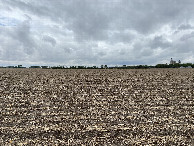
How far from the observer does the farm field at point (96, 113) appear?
852cm

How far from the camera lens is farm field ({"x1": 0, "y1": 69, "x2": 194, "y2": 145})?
8.52 meters

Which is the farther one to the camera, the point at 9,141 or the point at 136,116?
the point at 136,116

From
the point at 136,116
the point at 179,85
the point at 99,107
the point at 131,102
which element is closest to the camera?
the point at 136,116

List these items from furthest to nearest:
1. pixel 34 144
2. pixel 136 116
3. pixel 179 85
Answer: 1. pixel 179 85
2. pixel 136 116
3. pixel 34 144

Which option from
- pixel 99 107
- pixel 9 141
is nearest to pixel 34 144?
pixel 9 141

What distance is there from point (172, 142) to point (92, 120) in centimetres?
453

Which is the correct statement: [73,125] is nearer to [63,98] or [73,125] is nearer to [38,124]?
[38,124]

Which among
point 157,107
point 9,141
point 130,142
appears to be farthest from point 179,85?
point 9,141

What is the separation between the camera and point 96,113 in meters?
10.5

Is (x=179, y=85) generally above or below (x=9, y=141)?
above

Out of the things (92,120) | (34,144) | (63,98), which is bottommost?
(34,144)

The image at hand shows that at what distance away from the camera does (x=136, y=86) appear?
1522cm

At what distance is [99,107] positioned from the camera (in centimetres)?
1120

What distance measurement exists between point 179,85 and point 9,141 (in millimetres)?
14919
